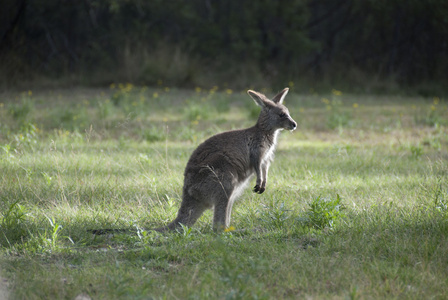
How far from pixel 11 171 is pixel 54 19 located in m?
15.0

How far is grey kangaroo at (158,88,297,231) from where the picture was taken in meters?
4.36

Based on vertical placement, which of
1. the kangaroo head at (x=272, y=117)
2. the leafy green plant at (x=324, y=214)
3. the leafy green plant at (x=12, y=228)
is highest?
the kangaroo head at (x=272, y=117)

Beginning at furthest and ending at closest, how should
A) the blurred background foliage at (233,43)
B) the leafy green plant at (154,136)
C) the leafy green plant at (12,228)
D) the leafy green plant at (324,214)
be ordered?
the blurred background foliage at (233,43), the leafy green plant at (154,136), the leafy green plant at (324,214), the leafy green plant at (12,228)

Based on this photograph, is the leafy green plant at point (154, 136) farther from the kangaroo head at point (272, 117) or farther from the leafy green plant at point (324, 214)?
the leafy green plant at point (324, 214)

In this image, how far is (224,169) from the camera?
4441 millimetres

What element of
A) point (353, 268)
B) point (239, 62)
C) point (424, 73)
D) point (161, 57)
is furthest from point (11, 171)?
point (424, 73)

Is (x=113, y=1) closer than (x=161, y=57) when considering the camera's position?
Yes

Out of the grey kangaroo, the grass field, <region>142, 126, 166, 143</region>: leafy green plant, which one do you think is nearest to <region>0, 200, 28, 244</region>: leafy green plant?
the grass field

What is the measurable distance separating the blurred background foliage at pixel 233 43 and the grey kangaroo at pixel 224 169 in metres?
11.0

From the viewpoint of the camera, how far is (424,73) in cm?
1856

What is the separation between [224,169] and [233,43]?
1554cm

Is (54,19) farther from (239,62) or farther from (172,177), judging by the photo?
(172,177)

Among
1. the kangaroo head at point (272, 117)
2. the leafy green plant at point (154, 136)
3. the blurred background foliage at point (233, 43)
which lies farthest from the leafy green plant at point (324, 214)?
the blurred background foliage at point (233, 43)

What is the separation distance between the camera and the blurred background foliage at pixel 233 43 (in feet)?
53.5
